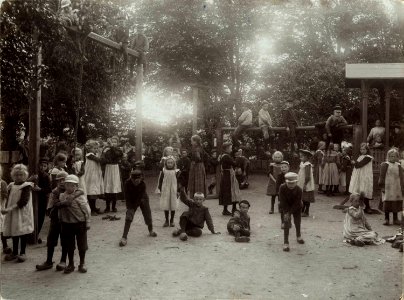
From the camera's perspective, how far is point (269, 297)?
5.11 m

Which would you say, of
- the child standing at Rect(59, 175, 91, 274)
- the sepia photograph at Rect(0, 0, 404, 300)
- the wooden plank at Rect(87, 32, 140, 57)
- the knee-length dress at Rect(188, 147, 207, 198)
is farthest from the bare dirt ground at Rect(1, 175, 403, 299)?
the wooden plank at Rect(87, 32, 140, 57)

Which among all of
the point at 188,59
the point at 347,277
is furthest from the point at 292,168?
the point at 347,277

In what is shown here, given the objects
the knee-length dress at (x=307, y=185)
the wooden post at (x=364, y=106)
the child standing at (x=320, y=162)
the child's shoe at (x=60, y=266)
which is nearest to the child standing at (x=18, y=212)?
the child's shoe at (x=60, y=266)

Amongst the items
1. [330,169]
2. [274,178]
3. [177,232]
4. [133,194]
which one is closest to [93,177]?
[133,194]

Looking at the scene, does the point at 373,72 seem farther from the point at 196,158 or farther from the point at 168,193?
the point at 168,193

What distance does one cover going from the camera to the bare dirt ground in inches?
206

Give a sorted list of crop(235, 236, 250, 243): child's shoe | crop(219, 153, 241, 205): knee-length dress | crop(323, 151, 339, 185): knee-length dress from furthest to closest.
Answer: crop(323, 151, 339, 185): knee-length dress < crop(219, 153, 241, 205): knee-length dress < crop(235, 236, 250, 243): child's shoe

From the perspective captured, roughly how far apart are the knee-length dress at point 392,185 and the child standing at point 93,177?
20.6ft

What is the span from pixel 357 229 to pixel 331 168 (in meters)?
5.74

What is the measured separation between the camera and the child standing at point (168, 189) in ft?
30.1

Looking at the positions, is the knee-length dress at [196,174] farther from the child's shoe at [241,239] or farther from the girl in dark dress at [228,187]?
the child's shoe at [241,239]

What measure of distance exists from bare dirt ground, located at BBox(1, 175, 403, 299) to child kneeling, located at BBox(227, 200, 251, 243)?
0.58 ft

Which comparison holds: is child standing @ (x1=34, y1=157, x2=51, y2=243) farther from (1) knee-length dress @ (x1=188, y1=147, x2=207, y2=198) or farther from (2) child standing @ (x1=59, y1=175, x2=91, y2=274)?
(1) knee-length dress @ (x1=188, y1=147, x2=207, y2=198)

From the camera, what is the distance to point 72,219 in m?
5.97
